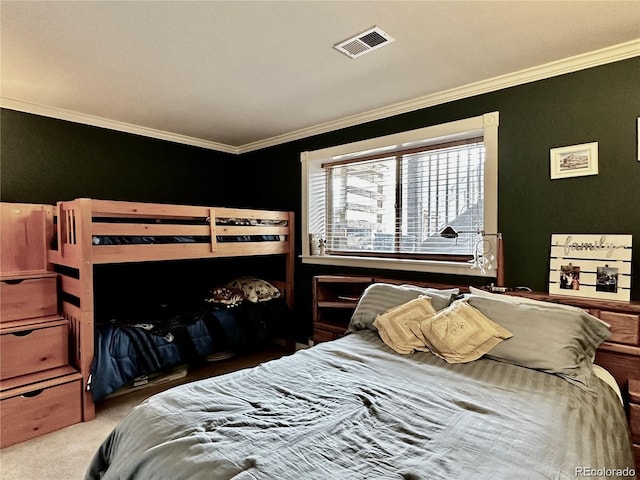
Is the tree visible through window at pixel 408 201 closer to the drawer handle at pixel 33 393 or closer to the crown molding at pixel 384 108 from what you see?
the crown molding at pixel 384 108

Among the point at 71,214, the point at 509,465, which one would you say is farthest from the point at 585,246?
the point at 71,214

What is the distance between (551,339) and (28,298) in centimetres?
339

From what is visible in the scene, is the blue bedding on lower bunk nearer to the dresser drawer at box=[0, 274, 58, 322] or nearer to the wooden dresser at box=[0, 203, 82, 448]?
the wooden dresser at box=[0, 203, 82, 448]

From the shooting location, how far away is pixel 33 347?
2.52 meters

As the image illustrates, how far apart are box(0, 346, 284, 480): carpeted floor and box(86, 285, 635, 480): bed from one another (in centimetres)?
79

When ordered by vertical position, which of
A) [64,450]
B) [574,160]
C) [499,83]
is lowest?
[64,450]

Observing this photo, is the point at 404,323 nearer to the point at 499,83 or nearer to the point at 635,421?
the point at 635,421

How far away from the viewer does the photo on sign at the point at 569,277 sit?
2.27 m

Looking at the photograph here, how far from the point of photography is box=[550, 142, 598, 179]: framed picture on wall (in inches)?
90.4

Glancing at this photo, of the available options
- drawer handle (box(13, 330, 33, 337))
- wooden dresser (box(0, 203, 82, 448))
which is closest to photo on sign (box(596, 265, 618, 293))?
wooden dresser (box(0, 203, 82, 448))

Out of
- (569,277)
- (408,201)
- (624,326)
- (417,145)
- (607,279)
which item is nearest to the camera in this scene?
(624,326)

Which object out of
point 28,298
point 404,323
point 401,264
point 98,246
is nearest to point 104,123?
point 98,246

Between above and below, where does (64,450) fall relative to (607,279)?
below

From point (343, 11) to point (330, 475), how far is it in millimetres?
1931
